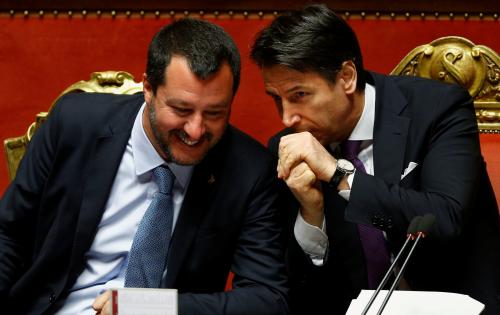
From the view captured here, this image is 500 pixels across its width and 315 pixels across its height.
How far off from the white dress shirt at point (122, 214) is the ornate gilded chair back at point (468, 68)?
748 mm

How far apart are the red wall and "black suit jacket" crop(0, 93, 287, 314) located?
57 centimetres

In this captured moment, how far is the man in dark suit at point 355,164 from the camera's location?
6.40 feet

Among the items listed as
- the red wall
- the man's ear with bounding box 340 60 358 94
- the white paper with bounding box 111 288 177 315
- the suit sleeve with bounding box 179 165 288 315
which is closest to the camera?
the white paper with bounding box 111 288 177 315

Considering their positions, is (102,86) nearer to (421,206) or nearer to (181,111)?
(181,111)

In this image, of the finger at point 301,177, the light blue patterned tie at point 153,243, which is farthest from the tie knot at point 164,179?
the finger at point 301,177

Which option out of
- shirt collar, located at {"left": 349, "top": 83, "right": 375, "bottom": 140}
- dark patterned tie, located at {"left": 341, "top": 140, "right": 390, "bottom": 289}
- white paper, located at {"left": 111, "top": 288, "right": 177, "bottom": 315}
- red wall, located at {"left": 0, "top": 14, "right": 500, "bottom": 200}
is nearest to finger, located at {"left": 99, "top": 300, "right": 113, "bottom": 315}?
white paper, located at {"left": 111, "top": 288, "right": 177, "bottom": 315}

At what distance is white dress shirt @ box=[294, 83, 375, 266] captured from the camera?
2.02 metres

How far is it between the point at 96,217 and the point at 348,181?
0.54 metres

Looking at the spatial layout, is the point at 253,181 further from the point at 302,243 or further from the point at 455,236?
the point at 455,236

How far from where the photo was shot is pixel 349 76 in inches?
83.0

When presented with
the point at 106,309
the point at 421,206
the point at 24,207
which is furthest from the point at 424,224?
the point at 24,207

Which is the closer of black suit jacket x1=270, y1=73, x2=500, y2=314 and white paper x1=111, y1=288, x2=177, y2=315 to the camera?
white paper x1=111, y1=288, x2=177, y2=315

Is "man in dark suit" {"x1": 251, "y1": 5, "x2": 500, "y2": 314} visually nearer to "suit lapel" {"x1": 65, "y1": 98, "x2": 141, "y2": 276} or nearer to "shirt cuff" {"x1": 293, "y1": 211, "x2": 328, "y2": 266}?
"shirt cuff" {"x1": 293, "y1": 211, "x2": 328, "y2": 266}

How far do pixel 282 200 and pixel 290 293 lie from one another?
210mm
